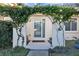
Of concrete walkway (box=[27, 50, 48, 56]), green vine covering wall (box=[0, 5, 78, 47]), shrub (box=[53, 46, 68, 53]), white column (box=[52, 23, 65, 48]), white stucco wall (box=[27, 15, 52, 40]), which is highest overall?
green vine covering wall (box=[0, 5, 78, 47])

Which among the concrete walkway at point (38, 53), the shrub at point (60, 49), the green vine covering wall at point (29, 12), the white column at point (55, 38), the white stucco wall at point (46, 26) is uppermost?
the green vine covering wall at point (29, 12)

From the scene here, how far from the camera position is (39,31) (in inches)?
261

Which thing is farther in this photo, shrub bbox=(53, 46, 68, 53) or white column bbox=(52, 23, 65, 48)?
white column bbox=(52, 23, 65, 48)

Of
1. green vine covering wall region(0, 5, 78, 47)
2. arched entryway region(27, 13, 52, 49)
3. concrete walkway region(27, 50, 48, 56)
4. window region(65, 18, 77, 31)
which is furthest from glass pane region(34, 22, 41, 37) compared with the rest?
window region(65, 18, 77, 31)

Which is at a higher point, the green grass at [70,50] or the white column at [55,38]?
→ the white column at [55,38]

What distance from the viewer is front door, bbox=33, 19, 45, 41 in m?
6.59

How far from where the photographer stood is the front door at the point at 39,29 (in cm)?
659

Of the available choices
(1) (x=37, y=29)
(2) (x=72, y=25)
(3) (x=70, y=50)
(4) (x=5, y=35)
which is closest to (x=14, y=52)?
(4) (x=5, y=35)

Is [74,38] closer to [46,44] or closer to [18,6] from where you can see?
[46,44]

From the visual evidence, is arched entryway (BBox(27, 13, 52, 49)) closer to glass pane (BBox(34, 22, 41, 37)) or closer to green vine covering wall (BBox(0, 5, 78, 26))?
glass pane (BBox(34, 22, 41, 37))

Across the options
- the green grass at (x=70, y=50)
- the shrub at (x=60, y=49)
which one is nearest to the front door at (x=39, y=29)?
the shrub at (x=60, y=49)

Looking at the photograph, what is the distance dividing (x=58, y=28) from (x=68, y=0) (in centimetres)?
75

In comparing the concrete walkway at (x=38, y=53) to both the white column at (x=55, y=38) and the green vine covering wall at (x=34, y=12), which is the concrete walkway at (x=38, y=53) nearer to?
the white column at (x=55, y=38)

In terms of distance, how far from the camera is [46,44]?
6633mm
